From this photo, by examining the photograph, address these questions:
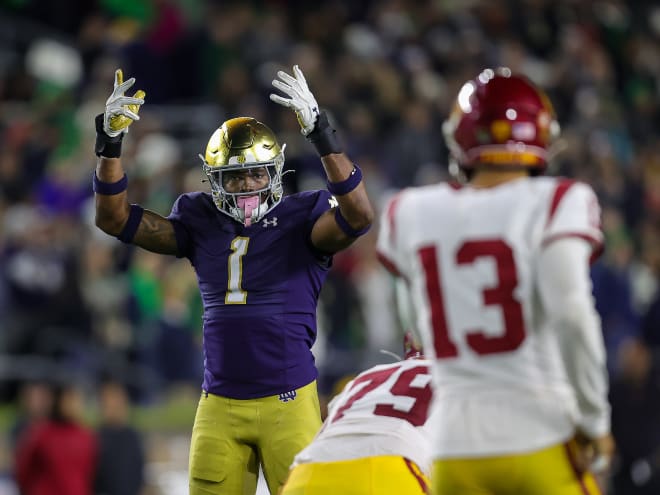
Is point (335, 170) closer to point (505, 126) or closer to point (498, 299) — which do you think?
point (505, 126)

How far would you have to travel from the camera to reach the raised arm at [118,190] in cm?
522

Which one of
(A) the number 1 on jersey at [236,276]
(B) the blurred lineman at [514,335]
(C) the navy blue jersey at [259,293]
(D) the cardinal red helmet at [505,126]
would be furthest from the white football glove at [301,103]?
(B) the blurred lineman at [514,335]

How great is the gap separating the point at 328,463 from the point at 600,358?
3.71 ft

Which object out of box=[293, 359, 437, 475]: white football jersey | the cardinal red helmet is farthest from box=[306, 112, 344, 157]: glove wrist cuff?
the cardinal red helmet

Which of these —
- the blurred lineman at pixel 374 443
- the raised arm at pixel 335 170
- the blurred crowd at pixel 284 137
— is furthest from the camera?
the blurred crowd at pixel 284 137

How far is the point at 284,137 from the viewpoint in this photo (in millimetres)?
11680

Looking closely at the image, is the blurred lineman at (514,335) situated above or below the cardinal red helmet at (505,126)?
below

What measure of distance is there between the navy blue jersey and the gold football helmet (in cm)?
5

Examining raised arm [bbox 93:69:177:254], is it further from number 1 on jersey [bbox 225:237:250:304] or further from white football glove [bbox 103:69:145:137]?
number 1 on jersey [bbox 225:237:250:304]

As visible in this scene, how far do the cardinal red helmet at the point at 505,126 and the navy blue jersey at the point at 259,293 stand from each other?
4.85 ft

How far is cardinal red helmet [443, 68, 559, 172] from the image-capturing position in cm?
375

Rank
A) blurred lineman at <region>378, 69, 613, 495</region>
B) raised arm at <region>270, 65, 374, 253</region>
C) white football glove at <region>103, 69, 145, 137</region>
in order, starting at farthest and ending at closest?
1. white football glove at <region>103, 69, 145, 137</region>
2. raised arm at <region>270, 65, 374, 253</region>
3. blurred lineman at <region>378, 69, 613, 495</region>

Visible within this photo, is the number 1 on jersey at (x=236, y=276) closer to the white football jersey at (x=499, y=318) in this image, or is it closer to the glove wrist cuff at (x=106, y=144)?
the glove wrist cuff at (x=106, y=144)

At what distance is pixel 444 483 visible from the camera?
3658mm
